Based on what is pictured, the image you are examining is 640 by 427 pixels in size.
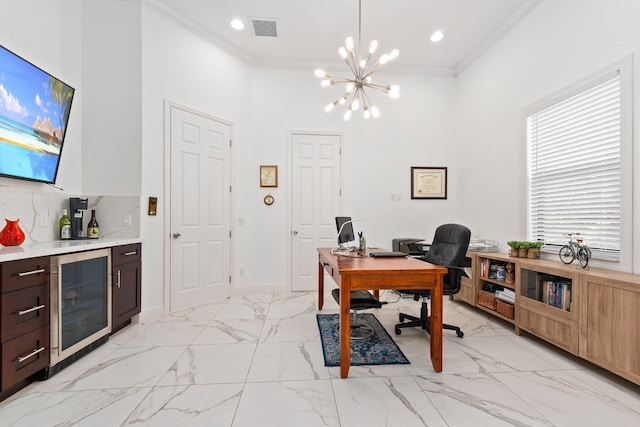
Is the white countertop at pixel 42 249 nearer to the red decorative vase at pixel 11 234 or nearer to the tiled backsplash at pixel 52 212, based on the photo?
the red decorative vase at pixel 11 234

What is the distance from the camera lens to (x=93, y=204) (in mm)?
3123

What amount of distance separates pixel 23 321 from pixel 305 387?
187 cm

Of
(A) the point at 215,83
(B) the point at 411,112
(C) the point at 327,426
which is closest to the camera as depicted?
(C) the point at 327,426

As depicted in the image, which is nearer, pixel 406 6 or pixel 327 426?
pixel 327 426

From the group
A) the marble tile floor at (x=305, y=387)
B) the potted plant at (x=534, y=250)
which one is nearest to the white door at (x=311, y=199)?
the marble tile floor at (x=305, y=387)

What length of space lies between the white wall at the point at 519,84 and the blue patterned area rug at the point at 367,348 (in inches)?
75.7

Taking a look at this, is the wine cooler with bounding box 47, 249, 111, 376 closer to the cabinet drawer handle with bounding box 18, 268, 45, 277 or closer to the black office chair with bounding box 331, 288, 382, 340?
the cabinet drawer handle with bounding box 18, 268, 45, 277

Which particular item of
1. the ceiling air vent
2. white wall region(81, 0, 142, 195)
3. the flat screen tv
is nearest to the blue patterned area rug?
white wall region(81, 0, 142, 195)

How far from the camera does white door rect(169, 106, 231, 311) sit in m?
3.57

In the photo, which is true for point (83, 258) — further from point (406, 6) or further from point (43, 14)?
point (406, 6)

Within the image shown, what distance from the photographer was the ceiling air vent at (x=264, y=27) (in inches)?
142

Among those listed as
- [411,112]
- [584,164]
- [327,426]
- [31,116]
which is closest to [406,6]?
[411,112]

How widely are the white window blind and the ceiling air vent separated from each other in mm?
3227

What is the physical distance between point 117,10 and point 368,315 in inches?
171
